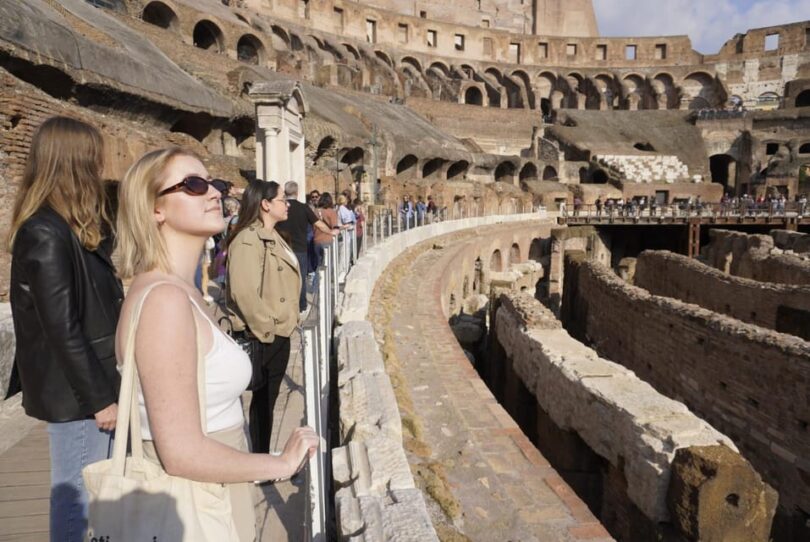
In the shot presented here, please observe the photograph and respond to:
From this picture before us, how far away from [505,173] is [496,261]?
17716 millimetres

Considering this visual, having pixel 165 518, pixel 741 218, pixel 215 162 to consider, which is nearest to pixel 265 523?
pixel 165 518

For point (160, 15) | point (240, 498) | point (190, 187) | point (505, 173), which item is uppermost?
point (160, 15)

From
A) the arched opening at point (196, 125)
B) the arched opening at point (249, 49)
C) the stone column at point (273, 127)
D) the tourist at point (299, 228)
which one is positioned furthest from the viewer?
the arched opening at point (249, 49)

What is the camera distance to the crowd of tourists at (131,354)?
1.31m

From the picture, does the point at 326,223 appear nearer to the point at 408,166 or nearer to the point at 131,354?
the point at 131,354

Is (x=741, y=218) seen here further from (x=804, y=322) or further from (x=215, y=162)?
(x=215, y=162)

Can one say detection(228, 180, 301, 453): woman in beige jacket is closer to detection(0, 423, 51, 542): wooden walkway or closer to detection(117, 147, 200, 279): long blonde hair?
detection(0, 423, 51, 542): wooden walkway

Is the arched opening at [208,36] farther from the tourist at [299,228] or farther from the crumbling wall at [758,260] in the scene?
the tourist at [299,228]

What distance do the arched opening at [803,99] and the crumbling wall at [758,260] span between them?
137 ft

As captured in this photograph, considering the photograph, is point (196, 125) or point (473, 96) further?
point (473, 96)

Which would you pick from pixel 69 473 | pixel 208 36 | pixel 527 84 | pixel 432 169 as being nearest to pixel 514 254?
pixel 432 169

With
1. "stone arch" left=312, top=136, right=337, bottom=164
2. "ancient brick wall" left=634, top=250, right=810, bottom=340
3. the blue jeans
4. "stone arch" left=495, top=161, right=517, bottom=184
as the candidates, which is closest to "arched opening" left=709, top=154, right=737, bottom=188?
"stone arch" left=495, top=161, right=517, bottom=184

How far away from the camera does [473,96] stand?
5288 cm

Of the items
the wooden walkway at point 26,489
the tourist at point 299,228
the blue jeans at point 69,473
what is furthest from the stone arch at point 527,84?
the blue jeans at point 69,473
